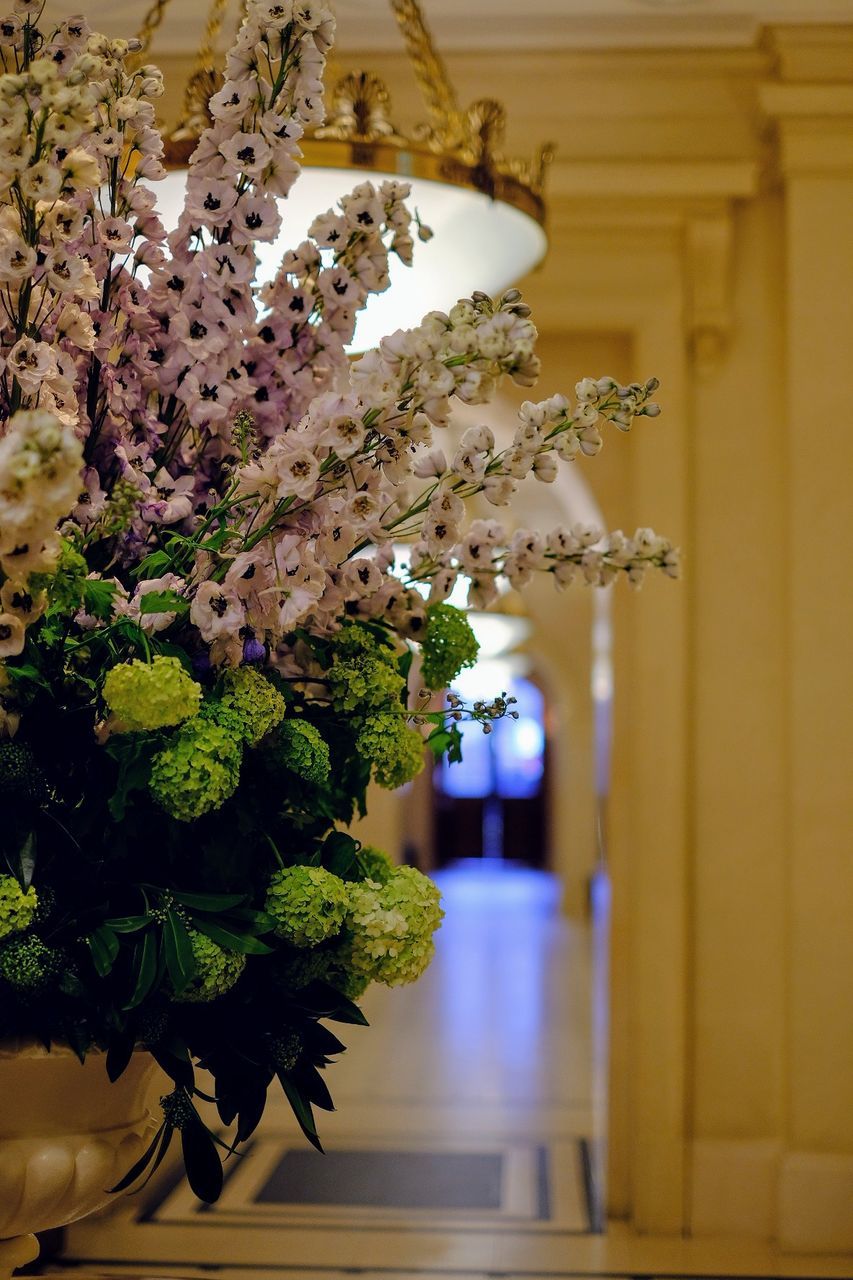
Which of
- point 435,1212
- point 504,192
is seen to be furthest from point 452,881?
point 504,192

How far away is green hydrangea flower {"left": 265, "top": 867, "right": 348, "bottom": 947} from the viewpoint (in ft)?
3.18

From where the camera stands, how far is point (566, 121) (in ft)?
14.7

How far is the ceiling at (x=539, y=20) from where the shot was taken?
416cm

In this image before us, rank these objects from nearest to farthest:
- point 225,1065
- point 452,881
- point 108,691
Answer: point 108,691 → point 225,1065 → point 452,881

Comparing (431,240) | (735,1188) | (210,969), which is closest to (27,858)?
(210,969)

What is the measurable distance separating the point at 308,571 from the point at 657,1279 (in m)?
3.61

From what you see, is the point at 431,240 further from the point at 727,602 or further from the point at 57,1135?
the point at 727,602

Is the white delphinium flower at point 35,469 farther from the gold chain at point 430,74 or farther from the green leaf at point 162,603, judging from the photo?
the gold chain at point 430,74

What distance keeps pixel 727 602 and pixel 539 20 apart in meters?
1.94

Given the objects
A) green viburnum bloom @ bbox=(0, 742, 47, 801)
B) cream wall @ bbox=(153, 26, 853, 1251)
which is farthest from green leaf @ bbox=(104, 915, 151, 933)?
cream wall @ bbox=(153, 26, 853, 1251)

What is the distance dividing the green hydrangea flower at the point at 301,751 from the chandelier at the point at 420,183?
3.15 feet

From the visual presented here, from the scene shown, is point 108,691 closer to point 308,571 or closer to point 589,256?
point 308,571

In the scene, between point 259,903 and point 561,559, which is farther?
point 561,559

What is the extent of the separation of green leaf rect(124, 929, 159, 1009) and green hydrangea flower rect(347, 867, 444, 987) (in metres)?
0.15
